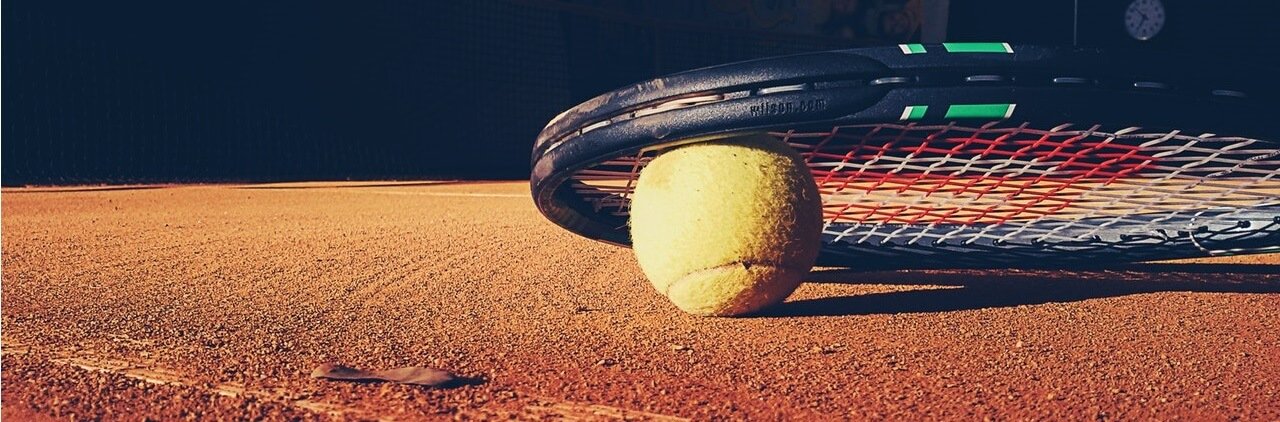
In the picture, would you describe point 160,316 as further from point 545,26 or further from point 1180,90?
point 545,26

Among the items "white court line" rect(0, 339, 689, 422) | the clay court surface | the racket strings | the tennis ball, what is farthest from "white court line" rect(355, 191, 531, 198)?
"white court line" rect(0, 339, 689, 422)

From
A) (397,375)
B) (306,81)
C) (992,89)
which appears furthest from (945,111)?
(306,81)

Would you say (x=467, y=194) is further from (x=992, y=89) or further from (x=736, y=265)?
(x=992, y=89)

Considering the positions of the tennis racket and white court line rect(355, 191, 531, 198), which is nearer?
the tennis racket

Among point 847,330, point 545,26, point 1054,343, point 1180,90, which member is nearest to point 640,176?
point 847,330

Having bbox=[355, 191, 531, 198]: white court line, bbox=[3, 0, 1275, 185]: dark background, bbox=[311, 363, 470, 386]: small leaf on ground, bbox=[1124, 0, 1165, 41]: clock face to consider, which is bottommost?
bbox=[311, 363, 470, 386]: small leaf on ground

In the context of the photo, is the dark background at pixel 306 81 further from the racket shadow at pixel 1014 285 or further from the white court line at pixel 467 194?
the racket shadow at pixel 1014 285

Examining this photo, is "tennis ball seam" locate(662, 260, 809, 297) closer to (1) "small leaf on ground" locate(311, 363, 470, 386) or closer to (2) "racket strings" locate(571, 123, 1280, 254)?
(2) "racket strings" locate(571, 123, 1280, 254)
